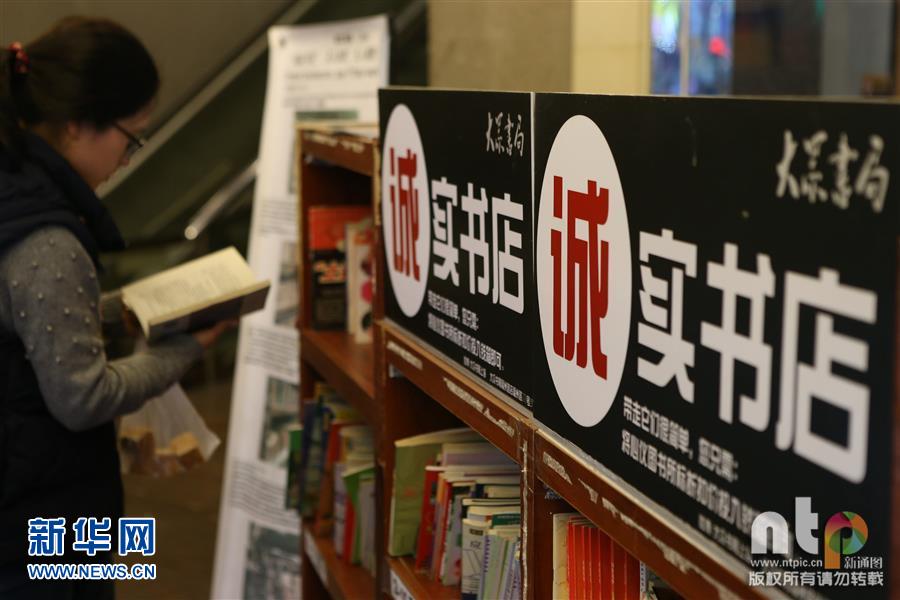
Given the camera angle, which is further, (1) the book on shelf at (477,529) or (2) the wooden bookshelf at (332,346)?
(2) the wooden bookshelf at (332,346)

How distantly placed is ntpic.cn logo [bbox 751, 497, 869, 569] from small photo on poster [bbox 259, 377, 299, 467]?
8.73 feet

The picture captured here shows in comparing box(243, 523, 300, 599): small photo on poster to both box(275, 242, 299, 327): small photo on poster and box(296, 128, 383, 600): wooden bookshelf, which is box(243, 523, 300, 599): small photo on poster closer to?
box(296, 128, 383, 600): wooden bookshelf

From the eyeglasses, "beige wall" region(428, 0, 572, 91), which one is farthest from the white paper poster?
the eyeglasses

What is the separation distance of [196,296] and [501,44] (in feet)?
4.18

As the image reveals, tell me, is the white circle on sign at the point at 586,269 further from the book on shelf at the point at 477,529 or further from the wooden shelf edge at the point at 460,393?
the book on shelf at the point at 477,529

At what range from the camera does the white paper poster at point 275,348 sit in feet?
10.9

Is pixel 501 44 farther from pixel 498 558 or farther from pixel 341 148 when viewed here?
pixel 498 558

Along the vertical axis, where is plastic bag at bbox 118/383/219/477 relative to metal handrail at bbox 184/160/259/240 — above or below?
below

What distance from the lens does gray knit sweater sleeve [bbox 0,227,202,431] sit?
186cm

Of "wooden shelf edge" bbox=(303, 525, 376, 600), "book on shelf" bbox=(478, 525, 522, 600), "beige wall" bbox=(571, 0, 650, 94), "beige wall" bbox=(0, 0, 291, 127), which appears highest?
"beige wall" bbox=(0, 0, 291, 127)

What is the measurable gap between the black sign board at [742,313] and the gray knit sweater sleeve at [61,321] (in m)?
1.09

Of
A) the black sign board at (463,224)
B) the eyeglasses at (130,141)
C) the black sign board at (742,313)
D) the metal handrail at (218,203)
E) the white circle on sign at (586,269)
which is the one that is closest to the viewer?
the black sign board at (742,313)

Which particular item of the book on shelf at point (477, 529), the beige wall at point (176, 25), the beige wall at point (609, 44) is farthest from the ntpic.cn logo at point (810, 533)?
the beige wall at point (176, 25)

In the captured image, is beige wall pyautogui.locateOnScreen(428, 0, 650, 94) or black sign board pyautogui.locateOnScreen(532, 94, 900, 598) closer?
black sign board pyautogui.locateOnScreen(532, 94, 900, 598)
